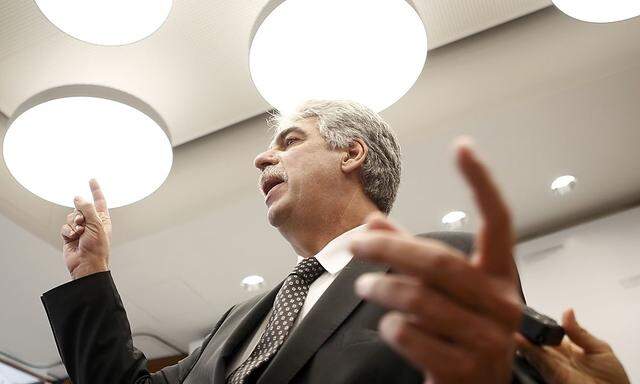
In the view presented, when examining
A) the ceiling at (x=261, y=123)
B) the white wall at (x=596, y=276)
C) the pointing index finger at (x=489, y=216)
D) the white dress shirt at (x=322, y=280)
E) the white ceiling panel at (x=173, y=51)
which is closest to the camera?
the pointing index finger at (x=489, y=216)

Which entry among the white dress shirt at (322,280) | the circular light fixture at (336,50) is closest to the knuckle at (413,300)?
the white dress shirt at (322,280)

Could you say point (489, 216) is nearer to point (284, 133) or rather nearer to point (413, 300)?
point (413, 300)

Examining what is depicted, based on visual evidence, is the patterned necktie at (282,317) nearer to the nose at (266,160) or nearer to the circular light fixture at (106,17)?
the nose at (266,160)

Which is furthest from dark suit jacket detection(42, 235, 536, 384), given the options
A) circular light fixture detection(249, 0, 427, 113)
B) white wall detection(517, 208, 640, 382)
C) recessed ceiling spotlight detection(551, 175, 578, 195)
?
white wall detection(517, 208, 640, 382)

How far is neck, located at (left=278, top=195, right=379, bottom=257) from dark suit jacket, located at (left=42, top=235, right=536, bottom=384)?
21 cm

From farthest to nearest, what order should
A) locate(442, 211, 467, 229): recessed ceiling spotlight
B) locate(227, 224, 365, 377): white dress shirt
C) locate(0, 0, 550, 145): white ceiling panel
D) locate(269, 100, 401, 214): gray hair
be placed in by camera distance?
locate(442, 211, 467, 229): recessed ceiling spotlight → locate(0, 0, 550, 145): white ceiling panel → locate(269, 100, 401, 214): gray hair → locate(227, 224, 365, 377): white dress shirt

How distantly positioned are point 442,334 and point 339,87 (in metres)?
1.43

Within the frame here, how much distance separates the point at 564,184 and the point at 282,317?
242cm

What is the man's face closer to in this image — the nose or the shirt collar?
the nose

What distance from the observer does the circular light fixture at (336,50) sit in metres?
1.65

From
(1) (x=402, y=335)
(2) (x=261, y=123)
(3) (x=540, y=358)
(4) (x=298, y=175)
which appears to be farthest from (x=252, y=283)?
(1) (x=402, y=335)

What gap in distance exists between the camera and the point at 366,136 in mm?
1591

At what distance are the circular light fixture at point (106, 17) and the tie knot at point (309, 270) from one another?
3.10ft

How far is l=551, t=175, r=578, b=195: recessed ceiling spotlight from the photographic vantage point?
302 cm
